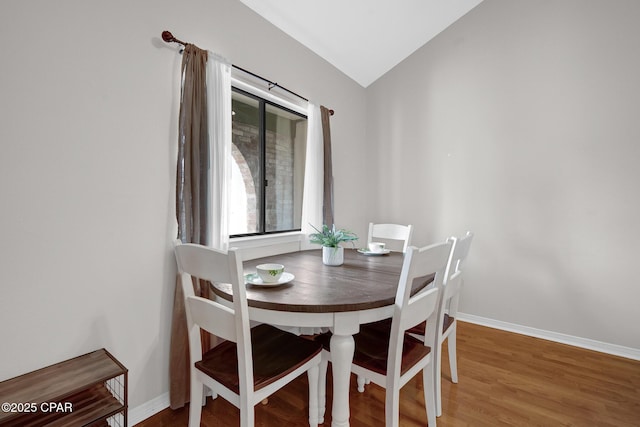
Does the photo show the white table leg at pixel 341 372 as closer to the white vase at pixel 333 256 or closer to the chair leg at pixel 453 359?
the white vase at pixel 333 256

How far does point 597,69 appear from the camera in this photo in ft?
7.56

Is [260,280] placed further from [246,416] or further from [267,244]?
[267,244]

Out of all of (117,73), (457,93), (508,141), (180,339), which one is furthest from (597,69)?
(180,339)

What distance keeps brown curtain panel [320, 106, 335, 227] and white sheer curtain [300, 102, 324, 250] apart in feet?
0.25

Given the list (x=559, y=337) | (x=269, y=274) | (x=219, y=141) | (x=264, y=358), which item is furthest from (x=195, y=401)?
(x=559, y=337)

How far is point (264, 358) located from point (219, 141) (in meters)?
1.25

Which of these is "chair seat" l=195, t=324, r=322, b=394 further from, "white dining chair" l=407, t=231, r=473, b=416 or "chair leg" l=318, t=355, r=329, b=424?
"white dining chair" l=407, t=231, r=473, b=416

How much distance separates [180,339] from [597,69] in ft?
11.6

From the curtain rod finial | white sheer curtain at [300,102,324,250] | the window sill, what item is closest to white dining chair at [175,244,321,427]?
the window sill

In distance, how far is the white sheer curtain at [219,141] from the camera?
175 centimetres

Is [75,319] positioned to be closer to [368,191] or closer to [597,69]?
[368,191]

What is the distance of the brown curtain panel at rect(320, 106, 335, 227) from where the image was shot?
274 cm

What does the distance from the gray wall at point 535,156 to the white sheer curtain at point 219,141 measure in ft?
6.72

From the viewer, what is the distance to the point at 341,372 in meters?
1.21
